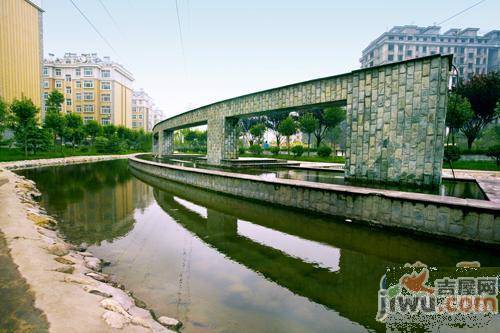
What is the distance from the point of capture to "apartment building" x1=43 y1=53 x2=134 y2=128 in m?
66.4

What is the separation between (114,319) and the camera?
3.08 meters

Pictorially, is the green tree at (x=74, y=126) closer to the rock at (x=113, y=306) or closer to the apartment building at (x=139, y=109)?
the apartment building at (x=139, y=109)

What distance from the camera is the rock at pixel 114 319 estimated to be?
9.83 ft

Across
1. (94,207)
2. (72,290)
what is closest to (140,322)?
(72,290)

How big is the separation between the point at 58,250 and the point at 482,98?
40.5 m

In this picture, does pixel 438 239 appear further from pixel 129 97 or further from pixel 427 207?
pixel 129 97

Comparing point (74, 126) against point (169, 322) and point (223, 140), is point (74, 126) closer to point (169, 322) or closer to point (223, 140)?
point (223, 140)

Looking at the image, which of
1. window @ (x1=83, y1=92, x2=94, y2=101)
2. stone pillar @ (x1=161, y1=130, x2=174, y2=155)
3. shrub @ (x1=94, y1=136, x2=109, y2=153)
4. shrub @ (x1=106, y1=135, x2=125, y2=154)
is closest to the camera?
stone pillar @ (x1=161, y1=130, x2=174, y2=155)

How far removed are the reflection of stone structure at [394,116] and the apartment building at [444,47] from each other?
82126 millimetres

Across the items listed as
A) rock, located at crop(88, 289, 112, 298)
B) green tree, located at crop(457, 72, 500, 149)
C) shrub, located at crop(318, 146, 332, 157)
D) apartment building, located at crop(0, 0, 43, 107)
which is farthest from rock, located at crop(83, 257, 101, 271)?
apartment building, located at crop(0, 0, 43, 107)

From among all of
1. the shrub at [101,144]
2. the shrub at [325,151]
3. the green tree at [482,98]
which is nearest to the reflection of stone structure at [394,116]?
the shrub at [325,151]

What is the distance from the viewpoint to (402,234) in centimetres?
702

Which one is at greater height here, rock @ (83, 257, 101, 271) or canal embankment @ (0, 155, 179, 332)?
canal embankment @ (0, 155, 179, 332)

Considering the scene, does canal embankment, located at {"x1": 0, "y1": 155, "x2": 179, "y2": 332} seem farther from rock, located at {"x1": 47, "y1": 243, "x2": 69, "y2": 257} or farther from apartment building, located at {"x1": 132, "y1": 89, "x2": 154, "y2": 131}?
apartment building, located at {"x1": 132, "y1": 89, "x2": 154, "y2": 131}
